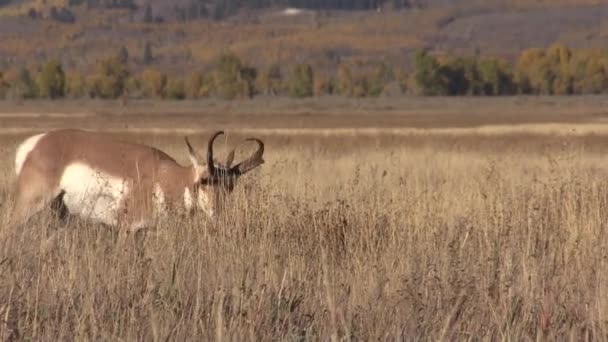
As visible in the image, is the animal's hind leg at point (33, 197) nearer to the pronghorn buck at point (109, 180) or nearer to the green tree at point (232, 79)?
the pronghorn buck at point (109, 180)

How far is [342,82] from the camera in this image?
136 meters

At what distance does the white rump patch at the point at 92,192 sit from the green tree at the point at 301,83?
4324 inches

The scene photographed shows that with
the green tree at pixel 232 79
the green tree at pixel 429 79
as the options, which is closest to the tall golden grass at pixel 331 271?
the green tree at pixel 232 79

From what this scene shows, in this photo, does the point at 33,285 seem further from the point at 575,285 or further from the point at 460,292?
the point at 575,285

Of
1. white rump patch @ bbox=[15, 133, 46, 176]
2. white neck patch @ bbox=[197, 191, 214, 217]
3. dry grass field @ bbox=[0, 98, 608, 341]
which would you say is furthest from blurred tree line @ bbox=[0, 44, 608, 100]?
dry grass field @ bbox=[0, 98, 608, 341]

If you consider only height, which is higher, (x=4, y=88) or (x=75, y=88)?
(x=4, y=88)

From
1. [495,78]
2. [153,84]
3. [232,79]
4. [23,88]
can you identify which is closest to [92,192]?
[23,88]

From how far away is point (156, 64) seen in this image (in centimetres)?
18988

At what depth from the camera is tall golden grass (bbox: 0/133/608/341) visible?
7.33m

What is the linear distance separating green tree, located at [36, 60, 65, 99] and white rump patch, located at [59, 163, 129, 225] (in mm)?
105647

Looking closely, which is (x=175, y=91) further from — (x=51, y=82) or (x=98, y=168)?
(x=98, y=168)

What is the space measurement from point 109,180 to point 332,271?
2681mm

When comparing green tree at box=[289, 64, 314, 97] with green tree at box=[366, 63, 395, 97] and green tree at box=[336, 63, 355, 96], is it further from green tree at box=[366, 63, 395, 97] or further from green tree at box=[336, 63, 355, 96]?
green tree at box=[366, 63, 395, 97]

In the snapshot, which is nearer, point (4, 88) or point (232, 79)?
point (4, 88)
